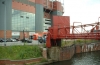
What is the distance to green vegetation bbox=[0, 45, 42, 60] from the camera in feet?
104

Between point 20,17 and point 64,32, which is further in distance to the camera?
point 20,17

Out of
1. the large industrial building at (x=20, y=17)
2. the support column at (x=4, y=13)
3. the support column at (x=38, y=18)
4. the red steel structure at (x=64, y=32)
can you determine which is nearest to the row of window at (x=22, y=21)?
the large industrial building at (x=20, y=17)

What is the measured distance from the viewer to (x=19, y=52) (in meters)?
33.4

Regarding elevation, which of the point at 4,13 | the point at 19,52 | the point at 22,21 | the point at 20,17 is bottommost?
the point at 19,52

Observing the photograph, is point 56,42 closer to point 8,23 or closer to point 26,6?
point 8,23

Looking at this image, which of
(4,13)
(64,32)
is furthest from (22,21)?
(64,32)

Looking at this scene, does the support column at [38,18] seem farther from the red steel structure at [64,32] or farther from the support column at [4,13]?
the red steel structure at [64,32]

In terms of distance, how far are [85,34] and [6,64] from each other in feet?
50.6

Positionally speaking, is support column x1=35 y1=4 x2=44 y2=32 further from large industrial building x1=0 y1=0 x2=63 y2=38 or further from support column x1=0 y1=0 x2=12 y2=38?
support column x1=0 y1=0 x2=12 y2=38

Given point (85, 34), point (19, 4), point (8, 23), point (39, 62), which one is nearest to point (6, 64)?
point (39, 62)

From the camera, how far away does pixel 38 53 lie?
35156mm

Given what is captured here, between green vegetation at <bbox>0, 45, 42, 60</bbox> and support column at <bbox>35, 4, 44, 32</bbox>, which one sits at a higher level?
support column at <bbox>35, 4, 44, 32</bbox>

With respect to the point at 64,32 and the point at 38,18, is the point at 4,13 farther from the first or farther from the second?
the point at 64,32

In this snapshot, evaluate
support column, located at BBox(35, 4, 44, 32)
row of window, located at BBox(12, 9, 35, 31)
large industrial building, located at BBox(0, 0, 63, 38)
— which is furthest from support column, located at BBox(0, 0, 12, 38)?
support column, located at BBox(35, 4, 44, 32)
